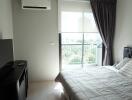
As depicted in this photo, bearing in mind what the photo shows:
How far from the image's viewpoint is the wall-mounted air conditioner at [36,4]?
3398 mm

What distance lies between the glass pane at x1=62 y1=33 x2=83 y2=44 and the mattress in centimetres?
139

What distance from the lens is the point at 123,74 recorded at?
9.16ft

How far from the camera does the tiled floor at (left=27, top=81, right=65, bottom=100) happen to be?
116 inches

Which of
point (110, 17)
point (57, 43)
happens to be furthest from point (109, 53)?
point (57, 43)

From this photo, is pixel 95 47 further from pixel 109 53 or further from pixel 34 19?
pixel 34 19

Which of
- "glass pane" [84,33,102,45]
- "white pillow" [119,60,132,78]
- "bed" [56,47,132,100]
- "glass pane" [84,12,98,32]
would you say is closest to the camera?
"bed" [56,47,132,100]

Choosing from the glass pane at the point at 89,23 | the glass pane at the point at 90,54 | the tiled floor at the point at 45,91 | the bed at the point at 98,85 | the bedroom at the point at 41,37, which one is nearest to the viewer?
the bed at the point at 98,85

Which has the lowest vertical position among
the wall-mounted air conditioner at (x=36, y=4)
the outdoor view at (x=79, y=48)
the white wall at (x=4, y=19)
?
the outdoor view at (x=79, y=48)

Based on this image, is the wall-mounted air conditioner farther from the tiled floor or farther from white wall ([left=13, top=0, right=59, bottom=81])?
the tiled floor

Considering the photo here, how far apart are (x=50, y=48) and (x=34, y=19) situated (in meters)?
0.92

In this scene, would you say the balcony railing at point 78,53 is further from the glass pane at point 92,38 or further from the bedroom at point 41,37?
the bedroom at point 41,37

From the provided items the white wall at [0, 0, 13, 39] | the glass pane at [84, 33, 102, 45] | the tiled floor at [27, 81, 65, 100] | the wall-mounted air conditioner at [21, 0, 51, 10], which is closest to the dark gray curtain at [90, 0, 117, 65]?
the glass pane at [84, 33, 102, 45]

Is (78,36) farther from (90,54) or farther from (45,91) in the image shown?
(45,91)

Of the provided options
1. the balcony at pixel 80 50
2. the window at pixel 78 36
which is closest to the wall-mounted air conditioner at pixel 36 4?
the window at pixel 78 36
